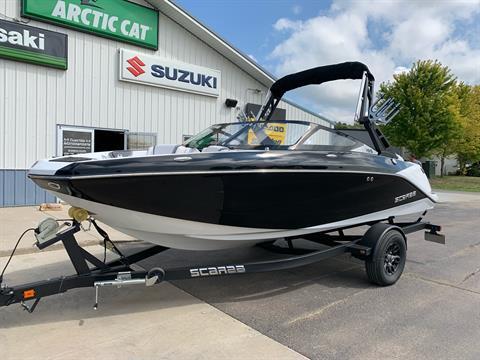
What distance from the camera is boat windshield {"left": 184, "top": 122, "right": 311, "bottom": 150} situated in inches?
160

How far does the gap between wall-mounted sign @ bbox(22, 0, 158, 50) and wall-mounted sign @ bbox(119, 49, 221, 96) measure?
0.42 meters

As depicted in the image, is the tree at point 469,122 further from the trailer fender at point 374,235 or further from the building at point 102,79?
the trailer fender at point 374,235

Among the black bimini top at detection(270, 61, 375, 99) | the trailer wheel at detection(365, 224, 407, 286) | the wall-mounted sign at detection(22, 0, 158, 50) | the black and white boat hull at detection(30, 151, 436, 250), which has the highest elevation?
the wall-mounted sign at detection(22, 0, 158, 50)

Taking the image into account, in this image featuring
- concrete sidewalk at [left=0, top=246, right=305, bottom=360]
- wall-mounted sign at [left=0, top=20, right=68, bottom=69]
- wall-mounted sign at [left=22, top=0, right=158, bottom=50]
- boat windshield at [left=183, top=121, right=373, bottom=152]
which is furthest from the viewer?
wall-mounted sign at [left=22, top=0, right=158, bottom=50]

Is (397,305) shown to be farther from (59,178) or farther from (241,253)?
(59,178)

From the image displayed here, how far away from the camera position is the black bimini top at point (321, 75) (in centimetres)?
526

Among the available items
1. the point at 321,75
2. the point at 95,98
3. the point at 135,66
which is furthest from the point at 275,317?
the point at 135,66

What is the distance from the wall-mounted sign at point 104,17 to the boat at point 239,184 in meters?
6.24

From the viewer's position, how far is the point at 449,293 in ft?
14.1

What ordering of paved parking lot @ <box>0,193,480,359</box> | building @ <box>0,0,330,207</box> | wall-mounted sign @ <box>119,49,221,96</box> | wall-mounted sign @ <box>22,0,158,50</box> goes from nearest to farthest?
paved parking lot @ <box>0,193,480,359</box>, building @ <box>0,0,330,207</box>, wall-mounted sign @ <box>22,0,158,50</box>, wall-mounted sign @ <box>119,49,221,96</box>

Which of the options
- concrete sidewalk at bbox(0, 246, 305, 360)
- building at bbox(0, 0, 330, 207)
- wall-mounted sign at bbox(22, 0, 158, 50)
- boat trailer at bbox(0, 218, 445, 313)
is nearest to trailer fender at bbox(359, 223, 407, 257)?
boat trailer at bbox(0, 218, 445, 313)

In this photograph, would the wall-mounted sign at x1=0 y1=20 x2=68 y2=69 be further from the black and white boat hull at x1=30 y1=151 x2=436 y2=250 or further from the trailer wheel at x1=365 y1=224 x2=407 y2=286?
the trailer wheel at x1=365 y1=224 x2=407 y2=286

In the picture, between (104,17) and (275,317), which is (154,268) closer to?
(275,317)

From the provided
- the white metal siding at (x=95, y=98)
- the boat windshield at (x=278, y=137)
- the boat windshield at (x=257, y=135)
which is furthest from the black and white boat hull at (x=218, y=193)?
the white metal siding at (x=95, y=98)
